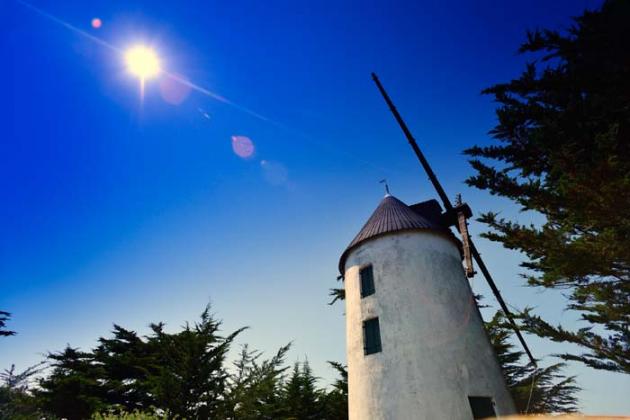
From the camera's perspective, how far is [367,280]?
1358cm

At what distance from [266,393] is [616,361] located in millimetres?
9729

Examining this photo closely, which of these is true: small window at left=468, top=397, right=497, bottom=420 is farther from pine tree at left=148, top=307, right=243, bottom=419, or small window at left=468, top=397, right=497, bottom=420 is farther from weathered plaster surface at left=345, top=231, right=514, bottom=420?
pine tree at left=148, top=307, right=243, bottom=419

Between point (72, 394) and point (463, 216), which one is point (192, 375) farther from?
point (72, 394)

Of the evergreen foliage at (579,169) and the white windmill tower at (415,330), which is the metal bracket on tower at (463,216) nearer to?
the white windmill tower at (415,330)

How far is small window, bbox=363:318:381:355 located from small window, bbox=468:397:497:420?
132 inches

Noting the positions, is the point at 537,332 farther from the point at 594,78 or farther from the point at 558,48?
the point at 558,48

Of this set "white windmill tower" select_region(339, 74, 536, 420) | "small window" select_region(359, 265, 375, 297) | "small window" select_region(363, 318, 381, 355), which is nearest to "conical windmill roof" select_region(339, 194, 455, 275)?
"white windmill tower" select_region(339, 74, 536, 420)

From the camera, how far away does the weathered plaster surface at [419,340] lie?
410 inches

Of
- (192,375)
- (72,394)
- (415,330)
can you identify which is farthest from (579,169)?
(72,394)

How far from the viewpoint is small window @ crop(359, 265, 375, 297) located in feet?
43.4

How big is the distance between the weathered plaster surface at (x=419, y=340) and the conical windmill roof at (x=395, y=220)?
37 cm

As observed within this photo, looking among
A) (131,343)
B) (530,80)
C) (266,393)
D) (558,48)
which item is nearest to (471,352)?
(266,393)

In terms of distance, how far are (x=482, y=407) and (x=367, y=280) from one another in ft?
18.9

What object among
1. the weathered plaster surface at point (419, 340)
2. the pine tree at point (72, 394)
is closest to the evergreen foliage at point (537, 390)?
the weathered plaster surface at point (419, 340)
